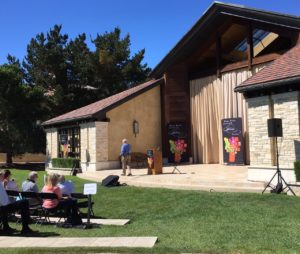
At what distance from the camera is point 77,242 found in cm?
723

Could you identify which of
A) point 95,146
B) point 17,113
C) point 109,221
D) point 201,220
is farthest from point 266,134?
point 17,113

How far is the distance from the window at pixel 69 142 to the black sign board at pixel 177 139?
211 inches

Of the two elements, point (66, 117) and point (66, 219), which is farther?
point (66, 117)

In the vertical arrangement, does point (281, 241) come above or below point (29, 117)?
below

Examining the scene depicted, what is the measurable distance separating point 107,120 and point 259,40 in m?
8.87

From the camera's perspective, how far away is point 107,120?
2381 cm

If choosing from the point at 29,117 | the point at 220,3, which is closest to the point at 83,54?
the point at 29,117

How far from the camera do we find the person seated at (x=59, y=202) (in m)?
9.44

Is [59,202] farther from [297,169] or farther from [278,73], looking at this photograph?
[278,73]

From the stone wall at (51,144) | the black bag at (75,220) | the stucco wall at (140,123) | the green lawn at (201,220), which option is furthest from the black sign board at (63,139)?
the black bag at (75,220)

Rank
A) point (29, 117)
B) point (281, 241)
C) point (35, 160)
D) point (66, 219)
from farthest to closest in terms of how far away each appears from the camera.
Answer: point (35, 160) → point (29, 117) → point (66, 219) → point (281, 241)

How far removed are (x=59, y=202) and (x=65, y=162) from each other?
16.3 m

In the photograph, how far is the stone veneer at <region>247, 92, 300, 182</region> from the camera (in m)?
13.4

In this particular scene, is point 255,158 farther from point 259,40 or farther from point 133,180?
point 259,40
